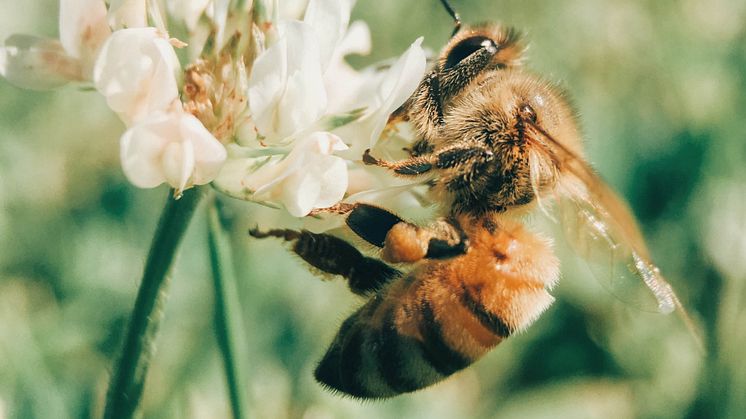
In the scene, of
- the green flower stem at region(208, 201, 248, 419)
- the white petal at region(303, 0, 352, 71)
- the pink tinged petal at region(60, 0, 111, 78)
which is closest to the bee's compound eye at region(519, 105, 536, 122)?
the white petal at region(303, 0, 352, 71)

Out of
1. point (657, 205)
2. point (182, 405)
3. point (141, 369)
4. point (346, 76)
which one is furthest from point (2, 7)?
point (657, 205)

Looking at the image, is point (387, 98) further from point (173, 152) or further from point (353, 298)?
point (353, 298)

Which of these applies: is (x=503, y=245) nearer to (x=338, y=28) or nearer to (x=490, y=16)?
(x=338, y=28)

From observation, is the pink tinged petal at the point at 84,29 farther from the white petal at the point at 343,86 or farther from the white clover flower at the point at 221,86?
the white petal at the point at 343,86

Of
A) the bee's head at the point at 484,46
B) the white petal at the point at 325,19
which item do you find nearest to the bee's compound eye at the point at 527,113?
the bee's head at the point at 484,46

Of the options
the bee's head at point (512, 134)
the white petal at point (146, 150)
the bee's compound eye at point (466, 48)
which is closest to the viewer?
the white petal at point (146, 150)
